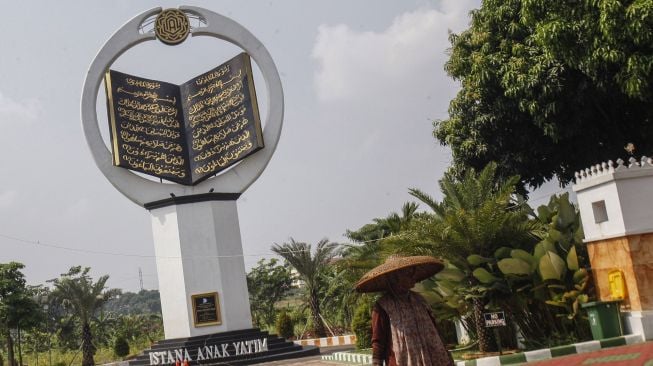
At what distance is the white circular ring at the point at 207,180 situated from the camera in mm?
27844

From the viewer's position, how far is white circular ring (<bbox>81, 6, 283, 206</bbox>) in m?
27.8

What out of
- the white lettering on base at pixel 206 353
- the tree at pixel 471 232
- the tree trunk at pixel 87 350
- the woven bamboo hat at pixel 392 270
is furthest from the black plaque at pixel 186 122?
the woven bamboo hat at pixel 392 270

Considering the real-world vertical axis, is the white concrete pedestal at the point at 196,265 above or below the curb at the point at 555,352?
above

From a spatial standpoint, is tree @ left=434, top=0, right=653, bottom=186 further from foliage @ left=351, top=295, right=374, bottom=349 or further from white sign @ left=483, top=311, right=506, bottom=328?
white sign @ left=483, top=311, right=506, bottom=328

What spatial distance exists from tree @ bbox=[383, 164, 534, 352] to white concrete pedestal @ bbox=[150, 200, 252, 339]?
11.6 meters

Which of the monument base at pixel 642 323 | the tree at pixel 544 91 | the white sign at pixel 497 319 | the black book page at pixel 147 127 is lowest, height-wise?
the monument base at pixel 642 323

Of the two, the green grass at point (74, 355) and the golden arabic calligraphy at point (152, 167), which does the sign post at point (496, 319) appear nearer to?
the golden arabic calligraphy at point (152, 167)

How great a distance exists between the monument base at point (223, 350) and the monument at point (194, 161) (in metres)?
0.04

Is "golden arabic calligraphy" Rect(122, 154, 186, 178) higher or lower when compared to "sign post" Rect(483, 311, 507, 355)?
higher

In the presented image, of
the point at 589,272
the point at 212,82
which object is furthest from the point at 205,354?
the point at 589,272

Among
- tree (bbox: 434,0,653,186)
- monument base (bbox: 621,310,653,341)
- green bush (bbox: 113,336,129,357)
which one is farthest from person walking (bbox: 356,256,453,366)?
green bush (bbox: 113,336,129,357)

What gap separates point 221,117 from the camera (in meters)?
28.8

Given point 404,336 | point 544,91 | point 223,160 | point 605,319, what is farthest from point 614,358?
point 223,160

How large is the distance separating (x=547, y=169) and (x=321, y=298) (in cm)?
2052
